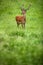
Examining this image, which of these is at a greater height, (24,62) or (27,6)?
(27,6)

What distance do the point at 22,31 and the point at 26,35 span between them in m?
0.09

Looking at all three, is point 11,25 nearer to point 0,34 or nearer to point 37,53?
point 0,34

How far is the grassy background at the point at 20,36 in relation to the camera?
2.70 m

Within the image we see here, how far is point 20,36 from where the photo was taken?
2.79 metres

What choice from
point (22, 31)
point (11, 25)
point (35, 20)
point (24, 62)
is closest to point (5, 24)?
point (11, 25)

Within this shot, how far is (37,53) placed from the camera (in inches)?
106

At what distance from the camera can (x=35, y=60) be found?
8.75ft

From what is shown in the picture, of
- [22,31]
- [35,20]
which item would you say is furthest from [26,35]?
[35,20]

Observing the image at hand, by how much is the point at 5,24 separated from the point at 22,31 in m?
0.29

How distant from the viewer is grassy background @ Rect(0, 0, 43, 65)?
8.84 feet

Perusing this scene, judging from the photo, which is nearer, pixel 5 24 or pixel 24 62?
pixel 24 62

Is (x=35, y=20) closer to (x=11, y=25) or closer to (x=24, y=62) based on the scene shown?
(x=11, y=25)

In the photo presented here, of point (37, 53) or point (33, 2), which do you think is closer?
point (37, 53)

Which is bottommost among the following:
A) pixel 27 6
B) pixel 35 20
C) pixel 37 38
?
pixel 37 38
